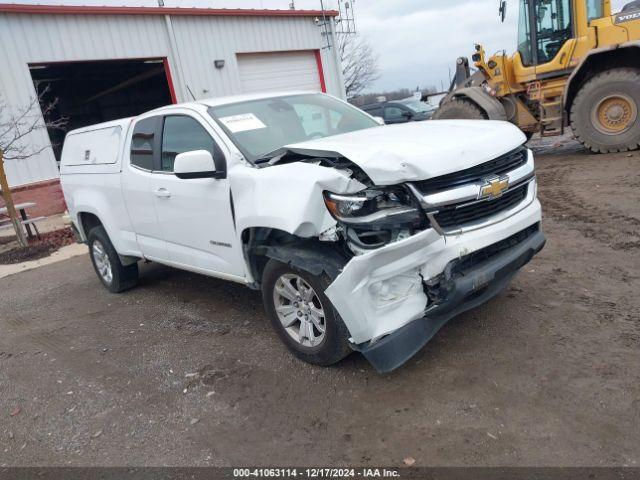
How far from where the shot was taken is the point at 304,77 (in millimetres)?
16469

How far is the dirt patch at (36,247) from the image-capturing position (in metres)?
8.90

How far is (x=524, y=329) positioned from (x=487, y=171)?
121 cm

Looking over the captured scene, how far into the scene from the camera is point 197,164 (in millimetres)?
3758

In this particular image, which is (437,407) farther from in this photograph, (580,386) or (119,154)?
(119,154)

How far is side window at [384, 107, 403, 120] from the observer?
1638 cm

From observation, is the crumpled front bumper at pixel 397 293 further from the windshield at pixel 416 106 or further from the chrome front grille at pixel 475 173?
the windshield at pixel 416 106

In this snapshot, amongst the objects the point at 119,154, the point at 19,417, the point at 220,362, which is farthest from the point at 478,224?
the point at 119,154

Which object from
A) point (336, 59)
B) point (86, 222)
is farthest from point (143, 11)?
point (86, 222)

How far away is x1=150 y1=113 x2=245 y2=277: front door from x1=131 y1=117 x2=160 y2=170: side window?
181mm

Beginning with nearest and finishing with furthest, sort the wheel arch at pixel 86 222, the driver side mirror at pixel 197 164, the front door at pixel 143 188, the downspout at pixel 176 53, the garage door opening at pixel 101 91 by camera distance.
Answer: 1. the driver side mirror at pixel 197 164
2. the front door at pixel 143 188
3. the wheel arch at pixel 86 222
4. the downspout at pixel 176 53
5. the garage door opening at pixel 101 91

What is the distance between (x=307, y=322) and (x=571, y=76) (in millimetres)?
8259

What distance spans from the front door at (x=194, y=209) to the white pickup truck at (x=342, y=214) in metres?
0.01

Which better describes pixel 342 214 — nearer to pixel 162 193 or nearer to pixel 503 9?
pixel 162 193

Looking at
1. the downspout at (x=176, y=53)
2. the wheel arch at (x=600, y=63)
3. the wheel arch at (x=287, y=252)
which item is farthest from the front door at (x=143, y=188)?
the downspout at (x=176, y=53)
